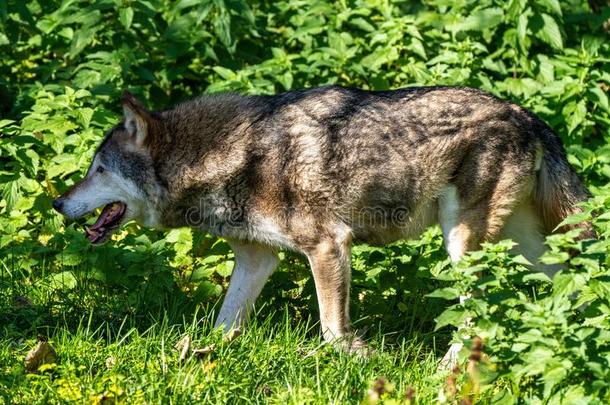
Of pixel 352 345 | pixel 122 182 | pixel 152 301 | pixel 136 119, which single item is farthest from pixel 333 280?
pixel 136 119

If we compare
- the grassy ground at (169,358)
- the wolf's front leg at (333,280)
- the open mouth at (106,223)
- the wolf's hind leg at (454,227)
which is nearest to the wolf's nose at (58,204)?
the open mouth at (106,223)

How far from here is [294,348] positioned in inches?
219

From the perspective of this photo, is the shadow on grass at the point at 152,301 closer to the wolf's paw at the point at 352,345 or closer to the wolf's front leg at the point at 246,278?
the wolf's front leg at the point at 246,278

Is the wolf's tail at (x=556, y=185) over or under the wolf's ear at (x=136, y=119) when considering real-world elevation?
under

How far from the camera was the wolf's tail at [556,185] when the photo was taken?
6336 mm

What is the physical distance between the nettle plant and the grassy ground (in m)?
0.48

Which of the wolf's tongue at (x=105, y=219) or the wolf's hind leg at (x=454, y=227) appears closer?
the wolf's hind leg at (x=454, y=227)

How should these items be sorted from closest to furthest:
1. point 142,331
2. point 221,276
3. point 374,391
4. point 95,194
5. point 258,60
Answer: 1. point 374,391
2. point 142,331
3. point 95,194
4. point 221,276
5. point 258,60

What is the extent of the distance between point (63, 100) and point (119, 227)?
5.17 feet

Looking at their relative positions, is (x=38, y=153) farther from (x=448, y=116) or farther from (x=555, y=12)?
(x=555, y=12)

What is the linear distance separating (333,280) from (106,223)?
5.20 ft

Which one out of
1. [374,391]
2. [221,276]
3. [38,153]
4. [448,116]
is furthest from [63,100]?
[374,391]

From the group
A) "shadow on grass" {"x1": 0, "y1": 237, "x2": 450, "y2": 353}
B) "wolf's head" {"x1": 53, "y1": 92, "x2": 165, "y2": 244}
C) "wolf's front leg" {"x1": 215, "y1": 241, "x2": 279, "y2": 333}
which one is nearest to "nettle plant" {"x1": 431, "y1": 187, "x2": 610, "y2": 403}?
"shadow on grass" {"x1": 0, "y1": 237, "x2": 450, "y2": 353}

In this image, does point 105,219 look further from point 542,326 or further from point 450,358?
point 542,326
